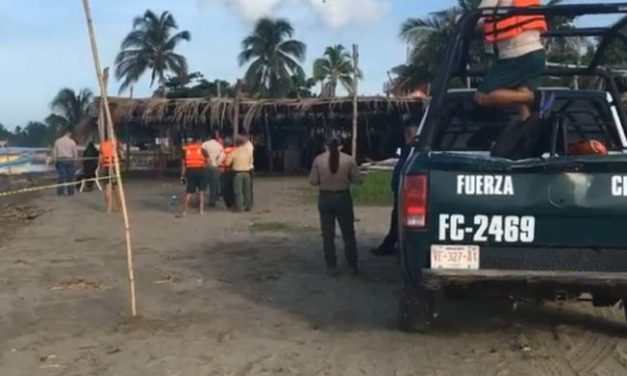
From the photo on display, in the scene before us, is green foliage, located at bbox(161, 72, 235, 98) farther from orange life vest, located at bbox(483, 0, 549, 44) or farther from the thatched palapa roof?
orange life vest, located at bbox(483, 0, 549, 44)

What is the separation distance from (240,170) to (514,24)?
43.7 ft

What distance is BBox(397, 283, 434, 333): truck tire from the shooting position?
7824 mm

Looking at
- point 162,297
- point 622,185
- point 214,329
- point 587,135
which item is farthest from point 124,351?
point 587,135

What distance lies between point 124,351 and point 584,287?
349 centimetres

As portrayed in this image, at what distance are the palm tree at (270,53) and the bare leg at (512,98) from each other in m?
55.0

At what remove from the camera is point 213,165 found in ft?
69.1

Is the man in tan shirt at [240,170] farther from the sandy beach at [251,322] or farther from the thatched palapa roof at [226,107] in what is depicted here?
the thatched palapa roof at [226,107]

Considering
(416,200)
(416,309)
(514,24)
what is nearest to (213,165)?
(416,309)

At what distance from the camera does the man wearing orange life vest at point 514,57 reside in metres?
7.73

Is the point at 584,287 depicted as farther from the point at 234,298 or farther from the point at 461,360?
the point at 234,298

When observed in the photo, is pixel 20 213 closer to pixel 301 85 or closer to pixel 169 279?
pixel 169 279

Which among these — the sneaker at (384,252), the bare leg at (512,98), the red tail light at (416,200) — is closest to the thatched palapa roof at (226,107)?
the sneaker at (384,252)

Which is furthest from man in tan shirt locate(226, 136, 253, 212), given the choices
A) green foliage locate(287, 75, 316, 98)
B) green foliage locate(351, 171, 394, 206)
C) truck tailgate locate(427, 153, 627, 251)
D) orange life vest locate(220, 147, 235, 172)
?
green foliage locate(287, 75, 316, 98)

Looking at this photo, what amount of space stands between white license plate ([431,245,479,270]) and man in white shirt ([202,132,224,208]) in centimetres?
1406
